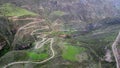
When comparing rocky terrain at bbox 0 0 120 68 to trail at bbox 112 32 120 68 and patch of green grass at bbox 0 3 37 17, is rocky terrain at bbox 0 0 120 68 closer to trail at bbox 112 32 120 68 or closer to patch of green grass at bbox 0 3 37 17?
trail at bbox 112 32 120 68

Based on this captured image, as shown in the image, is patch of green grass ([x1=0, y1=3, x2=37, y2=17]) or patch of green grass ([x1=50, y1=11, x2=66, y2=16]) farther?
patch of green grass ([x1=50, y1=11, x2=66, y2=16])

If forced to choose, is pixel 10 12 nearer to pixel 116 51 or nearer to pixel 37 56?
pixel 37 56

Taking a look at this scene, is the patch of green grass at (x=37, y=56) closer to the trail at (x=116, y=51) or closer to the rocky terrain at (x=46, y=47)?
the rocky terrain at (x=46, y=47)

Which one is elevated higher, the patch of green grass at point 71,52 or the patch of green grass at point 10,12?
the patch of green grass at point 71,52

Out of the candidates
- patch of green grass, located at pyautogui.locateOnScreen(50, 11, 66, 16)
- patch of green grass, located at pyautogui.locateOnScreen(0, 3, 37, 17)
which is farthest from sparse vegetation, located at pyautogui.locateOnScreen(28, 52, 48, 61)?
patch of green grass, located at pyautogui.locateOnScreen(50, 11, 66, 16)

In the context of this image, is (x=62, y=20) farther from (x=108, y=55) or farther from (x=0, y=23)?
(x=108, y=55)

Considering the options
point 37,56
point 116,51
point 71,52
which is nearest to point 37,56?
point 37,56

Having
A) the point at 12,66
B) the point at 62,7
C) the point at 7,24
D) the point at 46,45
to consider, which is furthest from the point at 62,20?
the point at 12,66

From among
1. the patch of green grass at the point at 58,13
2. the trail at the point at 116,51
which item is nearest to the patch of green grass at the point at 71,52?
the trail at the point at 116,51
